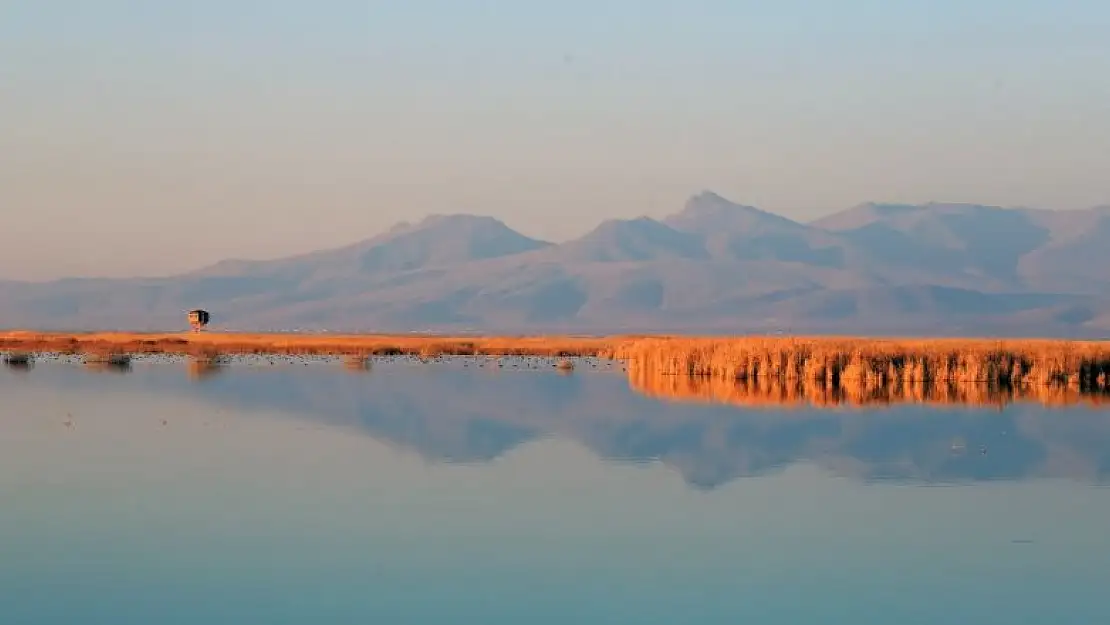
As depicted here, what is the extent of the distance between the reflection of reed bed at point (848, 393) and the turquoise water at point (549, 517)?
3.43m

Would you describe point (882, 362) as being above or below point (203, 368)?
above

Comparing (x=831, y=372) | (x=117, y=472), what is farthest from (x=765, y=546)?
(x=831, y=372)

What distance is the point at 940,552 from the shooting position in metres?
17.7

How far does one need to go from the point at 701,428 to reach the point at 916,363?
1657 cm

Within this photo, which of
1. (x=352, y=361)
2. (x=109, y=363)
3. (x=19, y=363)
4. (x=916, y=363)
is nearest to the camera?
(x=916, y=363)

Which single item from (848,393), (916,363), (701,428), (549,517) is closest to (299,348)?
(916,363)

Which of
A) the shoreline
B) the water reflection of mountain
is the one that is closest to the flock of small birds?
the shoreline

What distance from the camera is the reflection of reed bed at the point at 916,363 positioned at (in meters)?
45.6

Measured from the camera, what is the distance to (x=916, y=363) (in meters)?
46.6

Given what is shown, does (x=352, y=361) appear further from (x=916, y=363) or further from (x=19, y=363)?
(x=916, y=363)

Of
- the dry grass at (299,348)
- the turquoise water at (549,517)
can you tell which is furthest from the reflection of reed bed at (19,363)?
the turquoise water at (549,517)

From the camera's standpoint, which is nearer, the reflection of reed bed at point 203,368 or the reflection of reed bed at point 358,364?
the reflection of reed bed at point 203,368

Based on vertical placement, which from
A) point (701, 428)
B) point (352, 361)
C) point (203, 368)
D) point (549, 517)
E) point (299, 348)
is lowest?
point (549, 517)

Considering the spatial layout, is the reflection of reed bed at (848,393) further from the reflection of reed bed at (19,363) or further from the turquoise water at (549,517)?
the reflection of reed bed at (19,363)
